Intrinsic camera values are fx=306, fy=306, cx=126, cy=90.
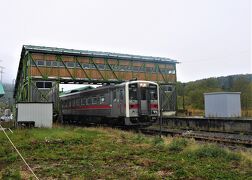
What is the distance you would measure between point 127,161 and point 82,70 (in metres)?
25.1

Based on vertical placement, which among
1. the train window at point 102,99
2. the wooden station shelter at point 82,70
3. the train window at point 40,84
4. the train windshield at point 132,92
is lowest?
the train window at point 102,99

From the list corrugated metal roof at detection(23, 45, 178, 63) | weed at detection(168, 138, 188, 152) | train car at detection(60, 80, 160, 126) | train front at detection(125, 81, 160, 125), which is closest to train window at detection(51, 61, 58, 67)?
corrugated metal roof at detection(23, 45, 178, 63)

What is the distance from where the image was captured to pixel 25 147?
11508 mm

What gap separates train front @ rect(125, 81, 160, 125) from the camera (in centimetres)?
1884

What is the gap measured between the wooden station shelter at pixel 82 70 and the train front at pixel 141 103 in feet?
43.4

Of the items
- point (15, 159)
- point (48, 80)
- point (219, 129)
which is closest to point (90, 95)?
point (48, 80)

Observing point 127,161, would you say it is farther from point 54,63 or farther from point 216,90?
point 216,90

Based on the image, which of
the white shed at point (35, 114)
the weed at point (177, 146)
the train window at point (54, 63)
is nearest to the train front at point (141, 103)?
the white shed at point (35, 114)

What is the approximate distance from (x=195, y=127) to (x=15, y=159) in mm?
15056

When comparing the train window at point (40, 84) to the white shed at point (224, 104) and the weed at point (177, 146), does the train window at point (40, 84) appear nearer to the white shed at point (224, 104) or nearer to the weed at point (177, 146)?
the white shed at point (224, 104)

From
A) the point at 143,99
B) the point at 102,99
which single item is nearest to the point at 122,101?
the point at 143,99

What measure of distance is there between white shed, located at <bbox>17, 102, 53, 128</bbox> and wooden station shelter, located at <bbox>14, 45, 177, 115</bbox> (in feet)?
33.2

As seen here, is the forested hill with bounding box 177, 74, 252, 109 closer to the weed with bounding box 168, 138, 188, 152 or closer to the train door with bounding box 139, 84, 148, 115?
the train door with bounding box 139, 84, 148, 115

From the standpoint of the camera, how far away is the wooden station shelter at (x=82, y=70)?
1214 inches
